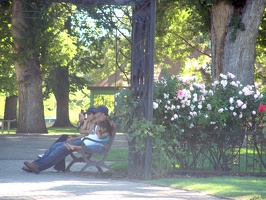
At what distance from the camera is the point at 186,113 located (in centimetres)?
1559

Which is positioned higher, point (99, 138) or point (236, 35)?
point (236, 35)

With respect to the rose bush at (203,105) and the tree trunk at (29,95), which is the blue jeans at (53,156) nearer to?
the rose bush at (203,105)

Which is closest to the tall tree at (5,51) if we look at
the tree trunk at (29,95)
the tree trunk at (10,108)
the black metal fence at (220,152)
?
the tree trunk at (29,95)

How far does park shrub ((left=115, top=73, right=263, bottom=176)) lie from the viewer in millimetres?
15094

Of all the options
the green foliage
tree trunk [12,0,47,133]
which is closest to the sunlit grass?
the green foliage

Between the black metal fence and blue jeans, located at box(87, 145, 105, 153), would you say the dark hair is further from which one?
the black metal fence

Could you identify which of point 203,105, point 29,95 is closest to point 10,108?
point 29,95

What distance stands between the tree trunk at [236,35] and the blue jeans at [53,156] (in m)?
8.47

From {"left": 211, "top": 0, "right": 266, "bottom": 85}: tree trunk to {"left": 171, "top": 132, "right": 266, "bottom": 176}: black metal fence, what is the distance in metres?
7.42

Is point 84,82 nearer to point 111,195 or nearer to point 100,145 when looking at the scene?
point 100,145

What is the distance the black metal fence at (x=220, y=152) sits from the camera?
1572 cm

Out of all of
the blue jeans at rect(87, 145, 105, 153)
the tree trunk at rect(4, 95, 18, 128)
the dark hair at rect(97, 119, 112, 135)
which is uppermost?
the tree trunk at rect(4, 95, 18, 128)

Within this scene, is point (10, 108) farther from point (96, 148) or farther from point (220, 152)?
point (220, 152)

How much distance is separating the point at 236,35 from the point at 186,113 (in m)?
7.83
